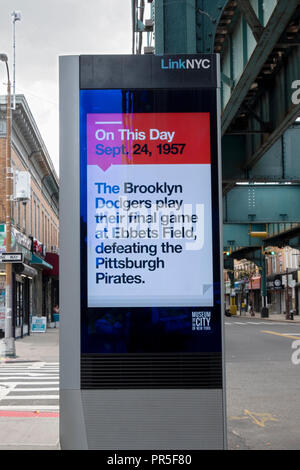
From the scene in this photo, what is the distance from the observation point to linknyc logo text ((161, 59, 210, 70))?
5.00 m

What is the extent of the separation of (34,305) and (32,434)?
30.6m

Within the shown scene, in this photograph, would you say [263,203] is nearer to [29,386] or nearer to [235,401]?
[29,386]

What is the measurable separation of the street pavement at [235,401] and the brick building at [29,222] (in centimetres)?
999

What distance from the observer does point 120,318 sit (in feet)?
16.2

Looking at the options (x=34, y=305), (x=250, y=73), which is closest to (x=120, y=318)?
(x=250, y=73)

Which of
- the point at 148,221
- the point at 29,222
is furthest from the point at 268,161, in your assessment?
the point at 29,222

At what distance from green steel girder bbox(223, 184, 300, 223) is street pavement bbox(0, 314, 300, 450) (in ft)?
30.7

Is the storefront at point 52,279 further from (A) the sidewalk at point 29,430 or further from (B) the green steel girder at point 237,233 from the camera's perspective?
(A) the sidewalk at point 29,430

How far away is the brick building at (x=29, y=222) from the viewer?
28.5 metres

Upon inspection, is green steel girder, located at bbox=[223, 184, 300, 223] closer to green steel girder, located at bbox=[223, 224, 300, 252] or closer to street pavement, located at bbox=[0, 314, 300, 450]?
green steel girder, located at bbox=[223, 224, 300, 252]

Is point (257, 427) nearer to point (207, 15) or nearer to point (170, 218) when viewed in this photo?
point (170, 218)

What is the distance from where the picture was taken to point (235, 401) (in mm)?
10477

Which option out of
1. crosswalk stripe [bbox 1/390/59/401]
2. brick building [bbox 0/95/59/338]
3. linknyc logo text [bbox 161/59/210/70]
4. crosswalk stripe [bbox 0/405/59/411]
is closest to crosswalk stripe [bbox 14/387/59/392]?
crosswalk stripe [bbox 1/390/59/401]

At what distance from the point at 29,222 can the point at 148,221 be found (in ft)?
101
